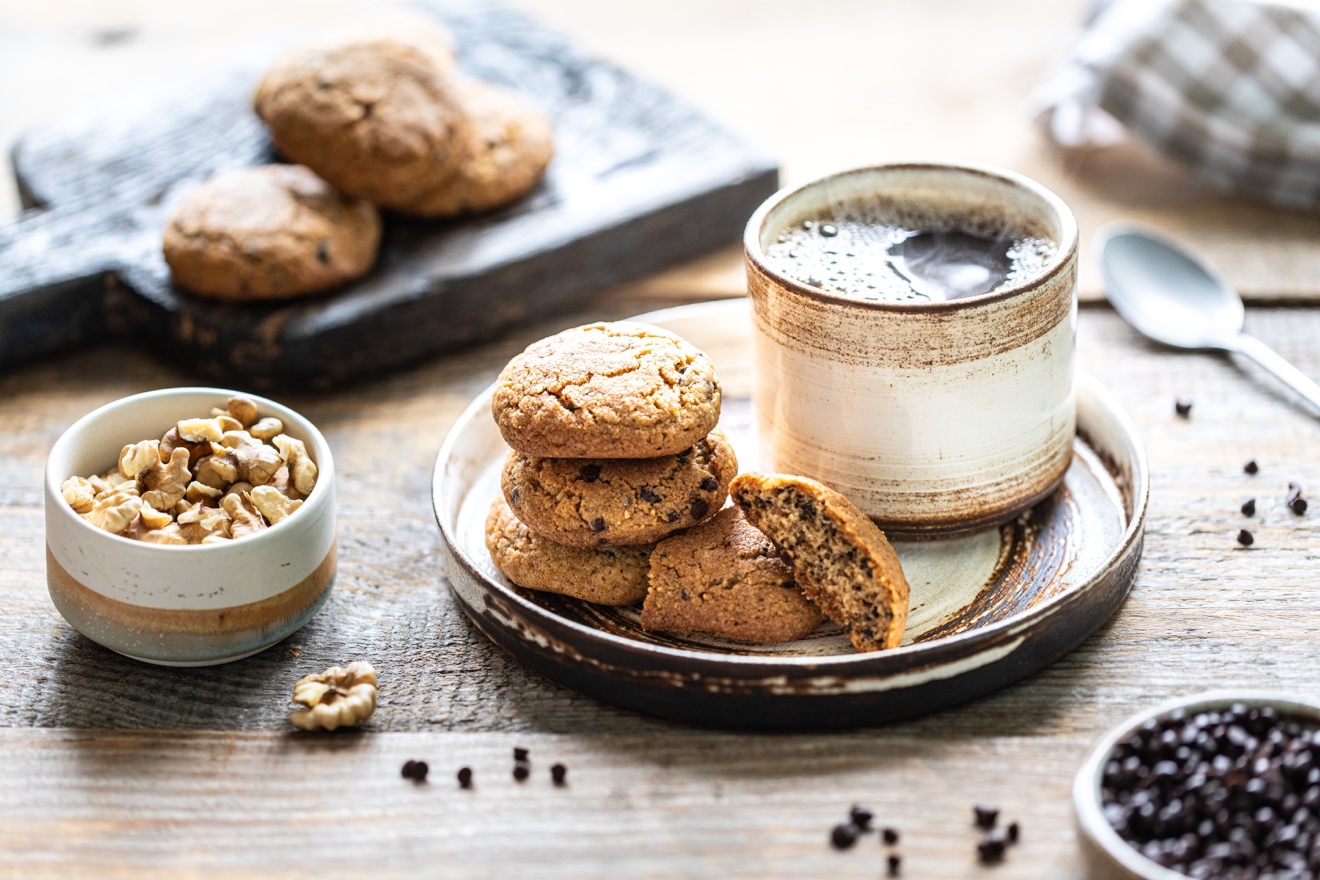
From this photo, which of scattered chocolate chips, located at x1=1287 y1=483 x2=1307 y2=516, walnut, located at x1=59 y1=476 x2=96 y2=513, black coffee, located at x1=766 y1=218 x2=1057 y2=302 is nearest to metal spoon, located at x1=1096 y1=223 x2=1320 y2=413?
scattered chocolate chips, located at x1=1287 y1=483 x2=1307 y2=516

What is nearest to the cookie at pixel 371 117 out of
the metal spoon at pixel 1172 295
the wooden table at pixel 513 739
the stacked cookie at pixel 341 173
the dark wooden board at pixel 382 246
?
the stacked cookie at pixel 341 173

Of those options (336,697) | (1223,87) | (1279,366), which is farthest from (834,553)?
(1223,87)

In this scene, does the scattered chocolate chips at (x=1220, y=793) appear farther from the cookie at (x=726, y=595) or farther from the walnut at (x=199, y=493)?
the walnut at (x=199, y=493)

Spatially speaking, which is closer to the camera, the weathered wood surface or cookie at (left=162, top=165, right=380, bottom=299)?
the weathered wood surface

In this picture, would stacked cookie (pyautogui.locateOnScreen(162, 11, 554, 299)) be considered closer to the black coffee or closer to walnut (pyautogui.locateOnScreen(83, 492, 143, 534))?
walnut (pyautogui.locateOnScreen(83, 492, 143, 534))

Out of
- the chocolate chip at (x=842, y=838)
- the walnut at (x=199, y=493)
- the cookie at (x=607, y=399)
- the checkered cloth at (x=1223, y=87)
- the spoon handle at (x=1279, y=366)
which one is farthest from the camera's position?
the checkered cloth at (x=1223, y=87)

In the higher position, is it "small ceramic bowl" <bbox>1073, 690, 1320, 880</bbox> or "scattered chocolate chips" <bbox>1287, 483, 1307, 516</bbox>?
"small ceramic bowl" <bbox>1073, 690, 1320, 880</bbox>

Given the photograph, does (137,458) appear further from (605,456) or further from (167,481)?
(605,456)
